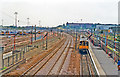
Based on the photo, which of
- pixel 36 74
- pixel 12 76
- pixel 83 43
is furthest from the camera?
pixel 83 43

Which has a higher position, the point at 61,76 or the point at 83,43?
the point at 83,43

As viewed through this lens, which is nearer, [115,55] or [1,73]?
[1,73]

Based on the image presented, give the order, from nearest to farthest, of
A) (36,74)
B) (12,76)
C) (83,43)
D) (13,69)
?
1. (12,76)
2. (36,74)
3. (13,69)
4. (83,43)

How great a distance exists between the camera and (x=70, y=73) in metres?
16.4

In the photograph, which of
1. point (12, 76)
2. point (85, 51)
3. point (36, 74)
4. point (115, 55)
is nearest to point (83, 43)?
point (85, 51)

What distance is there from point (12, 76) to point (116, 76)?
10.4 metres

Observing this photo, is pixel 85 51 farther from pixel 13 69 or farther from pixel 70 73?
pixel 13 69

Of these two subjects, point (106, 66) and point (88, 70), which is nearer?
point (88, 70)

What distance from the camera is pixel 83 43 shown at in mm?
31781

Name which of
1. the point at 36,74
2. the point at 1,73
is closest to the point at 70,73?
the point at 36,74

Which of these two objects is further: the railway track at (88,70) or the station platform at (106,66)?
the station platform at (106,66)

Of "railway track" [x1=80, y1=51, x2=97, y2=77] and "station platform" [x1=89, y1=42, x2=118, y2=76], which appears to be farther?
"station platform" [x1=89, y1=42, x2=118, y2=76]

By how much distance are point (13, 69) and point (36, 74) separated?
10.5ft

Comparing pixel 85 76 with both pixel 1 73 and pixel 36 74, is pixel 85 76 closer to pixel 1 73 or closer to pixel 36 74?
pixel 36 74
